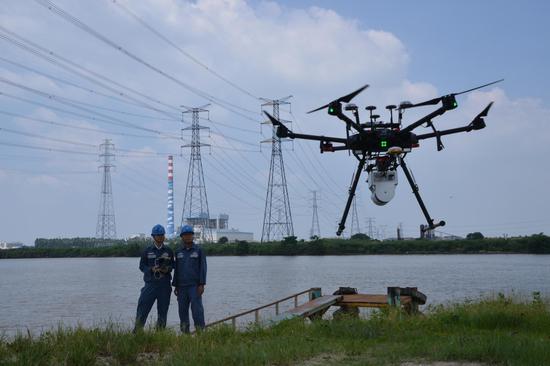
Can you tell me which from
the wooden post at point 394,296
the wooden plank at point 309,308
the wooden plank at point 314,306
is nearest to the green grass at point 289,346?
the wooden plank at point 309,308

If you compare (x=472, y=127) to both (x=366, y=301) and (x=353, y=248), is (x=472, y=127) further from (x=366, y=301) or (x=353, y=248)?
(x=353, y=248)

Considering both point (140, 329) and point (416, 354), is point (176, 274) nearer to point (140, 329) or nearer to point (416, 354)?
point (140, 329)

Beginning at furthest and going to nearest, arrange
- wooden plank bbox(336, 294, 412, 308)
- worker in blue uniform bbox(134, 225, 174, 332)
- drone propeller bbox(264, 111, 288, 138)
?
wooden plank bbox(336, 294, 412, 308), drone propeller bbox(264, 111, 288, 138), worker in blue uniform bbox(134, 225, 174, 332)

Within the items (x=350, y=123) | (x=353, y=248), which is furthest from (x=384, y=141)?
(x=353, y=248)

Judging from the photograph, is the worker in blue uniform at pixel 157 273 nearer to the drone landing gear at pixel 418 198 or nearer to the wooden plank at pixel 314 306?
the wooden plank at pixel 314 306

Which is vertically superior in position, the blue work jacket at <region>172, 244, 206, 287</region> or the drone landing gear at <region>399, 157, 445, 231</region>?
the drone landing gear at <region>399, 157, 445, 231</region>

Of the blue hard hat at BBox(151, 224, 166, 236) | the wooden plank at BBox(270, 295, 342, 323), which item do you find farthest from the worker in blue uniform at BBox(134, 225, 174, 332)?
the wooden plank at BBox(270, 295, 342, 323)

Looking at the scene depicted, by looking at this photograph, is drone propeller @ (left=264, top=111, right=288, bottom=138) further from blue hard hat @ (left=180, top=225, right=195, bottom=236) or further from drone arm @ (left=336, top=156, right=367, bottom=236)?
blue hard hat @ (left=180, top=225, right=195, bottom=236)
